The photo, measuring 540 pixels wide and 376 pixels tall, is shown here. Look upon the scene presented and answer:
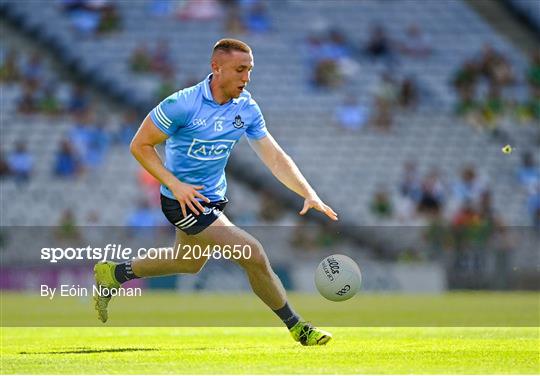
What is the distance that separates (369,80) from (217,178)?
20433mm

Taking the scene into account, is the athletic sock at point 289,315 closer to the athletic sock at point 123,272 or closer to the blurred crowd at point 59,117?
the athletic sock at point 123,272

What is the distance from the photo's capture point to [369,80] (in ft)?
102

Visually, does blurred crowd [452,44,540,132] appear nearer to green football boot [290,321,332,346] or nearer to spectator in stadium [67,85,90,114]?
spectator in stadium [67,85,90,114]

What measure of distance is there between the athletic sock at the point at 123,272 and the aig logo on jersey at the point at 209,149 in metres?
1.33

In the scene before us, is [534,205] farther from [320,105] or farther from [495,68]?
[320,105]

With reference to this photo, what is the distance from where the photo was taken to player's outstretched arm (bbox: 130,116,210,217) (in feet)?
33.0

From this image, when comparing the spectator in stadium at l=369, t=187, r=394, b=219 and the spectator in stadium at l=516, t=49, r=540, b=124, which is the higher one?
the spectator in stadium at l=516, t=49, r=540, b=124

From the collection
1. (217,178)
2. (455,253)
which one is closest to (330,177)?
(455,253)

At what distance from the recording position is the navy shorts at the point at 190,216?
10586 mm

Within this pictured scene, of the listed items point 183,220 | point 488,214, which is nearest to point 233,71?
point 183,220

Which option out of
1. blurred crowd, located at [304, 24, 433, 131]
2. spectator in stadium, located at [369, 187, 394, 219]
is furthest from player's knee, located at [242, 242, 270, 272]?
blurred crowd, located at [304, 24, 433, 131]

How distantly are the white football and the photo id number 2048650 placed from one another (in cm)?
106

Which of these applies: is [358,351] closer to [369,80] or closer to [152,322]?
[152,322]

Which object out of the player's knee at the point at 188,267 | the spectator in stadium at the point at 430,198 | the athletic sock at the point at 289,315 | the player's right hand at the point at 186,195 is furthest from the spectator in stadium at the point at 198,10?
the player's right hand at the point at 186,195
